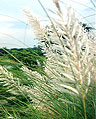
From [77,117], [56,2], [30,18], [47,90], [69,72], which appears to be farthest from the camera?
[47,90]

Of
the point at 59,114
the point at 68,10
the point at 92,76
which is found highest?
the point at 68,10

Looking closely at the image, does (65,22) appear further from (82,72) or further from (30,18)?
(30,18)

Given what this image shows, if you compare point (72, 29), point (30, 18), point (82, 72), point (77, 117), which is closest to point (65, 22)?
point (72, 29)

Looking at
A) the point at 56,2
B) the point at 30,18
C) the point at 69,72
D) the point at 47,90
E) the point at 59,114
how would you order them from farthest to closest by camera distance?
1. the point at 47,90
2. the point at 59,114
3. the point at 30,18
4. the point at 69,72
5. the point at 56,2

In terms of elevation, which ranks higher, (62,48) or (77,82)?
(62,48)

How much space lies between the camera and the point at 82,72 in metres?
0.57

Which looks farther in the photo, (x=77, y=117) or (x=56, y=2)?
(x=77, y=117)

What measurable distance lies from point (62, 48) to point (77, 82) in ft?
0.39

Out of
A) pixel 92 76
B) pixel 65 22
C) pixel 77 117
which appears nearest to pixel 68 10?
pixel 65 22

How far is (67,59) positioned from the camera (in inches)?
22.8

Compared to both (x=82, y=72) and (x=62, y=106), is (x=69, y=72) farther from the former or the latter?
(x=62, y=106)

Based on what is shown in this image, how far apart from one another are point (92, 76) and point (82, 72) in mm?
110

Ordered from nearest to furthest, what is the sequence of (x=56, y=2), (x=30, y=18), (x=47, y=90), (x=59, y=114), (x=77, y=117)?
(x=56, y=2) < (x=30, y=18) < (x=77, y=117) < (x=59, y=114) < (x=47, y=90)

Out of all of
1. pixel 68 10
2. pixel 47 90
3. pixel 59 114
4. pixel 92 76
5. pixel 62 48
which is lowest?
pixel 59 114
